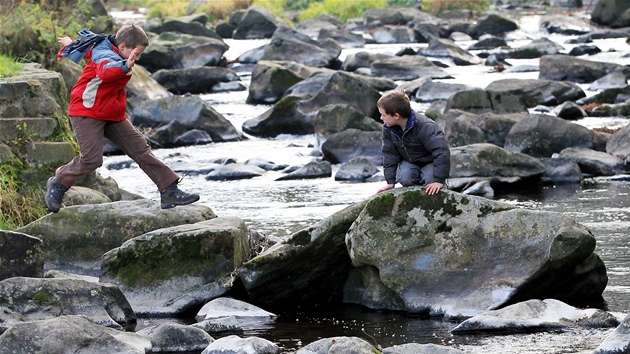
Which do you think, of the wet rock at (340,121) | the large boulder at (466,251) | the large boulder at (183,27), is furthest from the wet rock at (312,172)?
the large boulder at (183,27)

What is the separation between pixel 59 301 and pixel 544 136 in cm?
1078

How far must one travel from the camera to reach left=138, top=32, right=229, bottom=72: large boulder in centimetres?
3384

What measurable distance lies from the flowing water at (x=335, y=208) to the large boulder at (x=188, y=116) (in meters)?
0.47

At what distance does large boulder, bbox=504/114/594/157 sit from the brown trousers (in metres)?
9.29

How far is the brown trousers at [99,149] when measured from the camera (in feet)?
29.3

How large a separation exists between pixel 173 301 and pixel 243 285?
590mm

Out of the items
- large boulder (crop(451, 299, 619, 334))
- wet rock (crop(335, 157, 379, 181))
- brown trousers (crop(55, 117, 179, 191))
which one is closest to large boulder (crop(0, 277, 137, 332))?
brown trousers (crop(55, 117, 179, 191))

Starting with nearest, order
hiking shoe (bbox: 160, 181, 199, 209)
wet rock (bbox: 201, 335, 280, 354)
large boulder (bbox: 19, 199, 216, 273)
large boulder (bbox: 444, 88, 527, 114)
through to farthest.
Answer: wet rock (bbox: 201, 335, 280, 354), hiking shoe (bbox: 160, 181, 199, 209), large boulder (bbox: 19, 199, 216, 273), large boulder (bbox: 444, 88, 527, 114)

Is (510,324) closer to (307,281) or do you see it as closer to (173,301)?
(307,281)

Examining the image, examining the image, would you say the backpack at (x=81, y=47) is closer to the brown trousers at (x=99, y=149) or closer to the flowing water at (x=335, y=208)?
the brown trousers at (x=99, y=149)

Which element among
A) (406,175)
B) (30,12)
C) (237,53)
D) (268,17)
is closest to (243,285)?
(406,175)

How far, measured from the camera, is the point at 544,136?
17.8 meters

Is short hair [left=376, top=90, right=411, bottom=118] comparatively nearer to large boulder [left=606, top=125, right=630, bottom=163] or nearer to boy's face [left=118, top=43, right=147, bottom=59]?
boy's face [left=118, top=43, right=147, bottom=59]

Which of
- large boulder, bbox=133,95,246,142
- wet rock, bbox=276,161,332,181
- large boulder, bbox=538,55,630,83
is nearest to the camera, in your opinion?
wet rock, bbox=276,161,332,181
